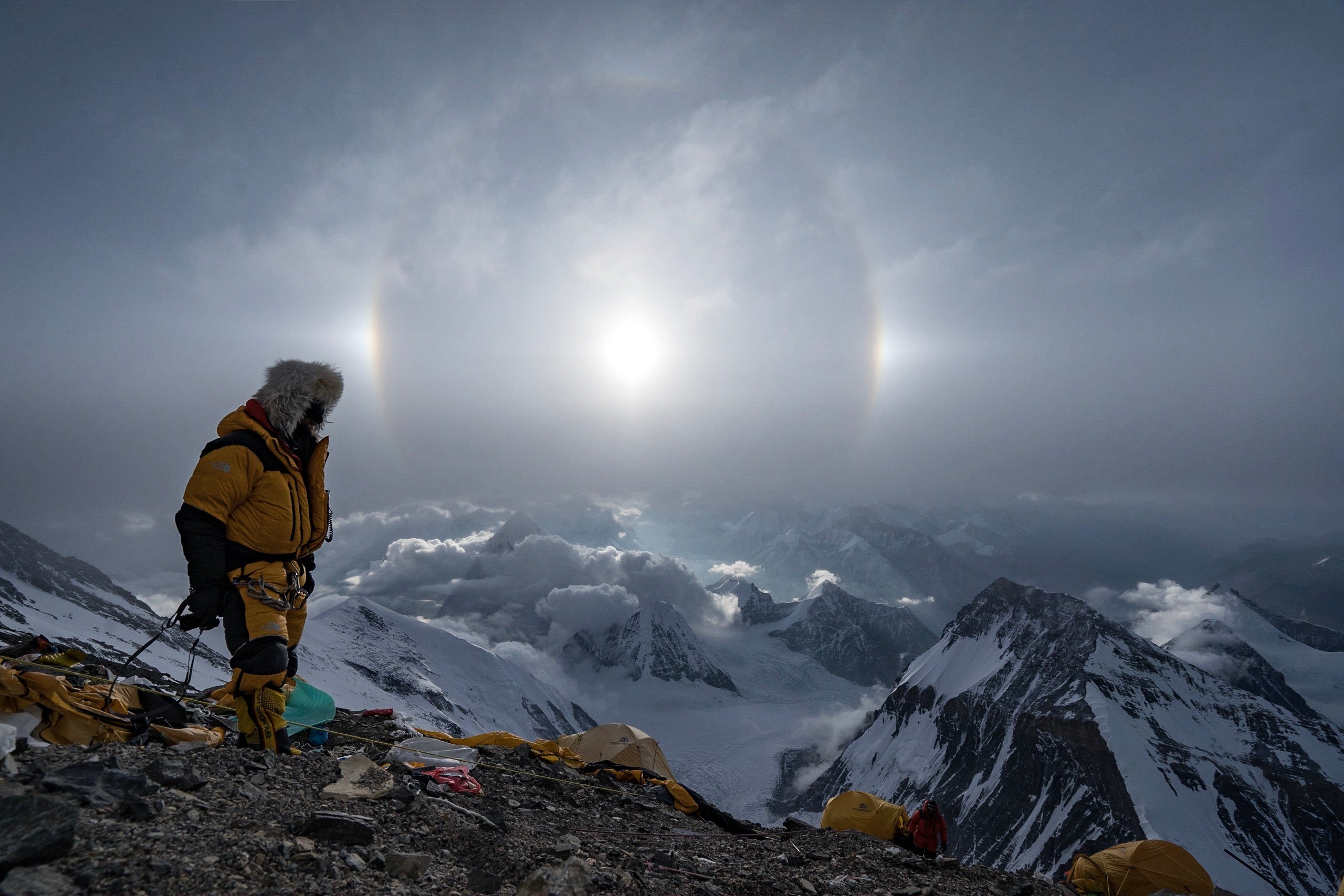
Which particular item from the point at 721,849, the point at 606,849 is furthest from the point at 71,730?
the point at 721,849

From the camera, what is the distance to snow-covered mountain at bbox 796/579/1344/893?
5212 inches

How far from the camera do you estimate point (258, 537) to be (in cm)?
645

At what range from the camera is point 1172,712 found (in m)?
160

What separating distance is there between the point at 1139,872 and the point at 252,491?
16.8 metres

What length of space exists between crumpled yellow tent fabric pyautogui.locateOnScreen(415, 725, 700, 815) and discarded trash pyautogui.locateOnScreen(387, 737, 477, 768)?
1.25 metres

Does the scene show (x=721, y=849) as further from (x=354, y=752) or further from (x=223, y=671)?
(x=223, y=671)

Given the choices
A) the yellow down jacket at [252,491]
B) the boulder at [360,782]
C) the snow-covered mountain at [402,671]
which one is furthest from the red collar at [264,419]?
the snow-covered mountain at [402,671]

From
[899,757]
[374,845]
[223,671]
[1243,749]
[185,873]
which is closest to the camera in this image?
[185,873]

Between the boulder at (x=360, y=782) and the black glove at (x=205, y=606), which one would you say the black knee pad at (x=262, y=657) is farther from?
the boulder at (x=360, y=782)

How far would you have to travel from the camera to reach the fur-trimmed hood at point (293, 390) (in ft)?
22.5

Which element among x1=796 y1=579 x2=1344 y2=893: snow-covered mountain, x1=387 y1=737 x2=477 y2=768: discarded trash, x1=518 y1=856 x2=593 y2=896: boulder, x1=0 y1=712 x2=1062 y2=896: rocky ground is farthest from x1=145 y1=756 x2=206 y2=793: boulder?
x1=796 y1=579 x2=1344 y2=893: snow-covered mountain

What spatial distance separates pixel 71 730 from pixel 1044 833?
189m

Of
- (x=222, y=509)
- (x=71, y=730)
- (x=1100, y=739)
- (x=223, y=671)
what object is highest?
(x=1100, y=739)

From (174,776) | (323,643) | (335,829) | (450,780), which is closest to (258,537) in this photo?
(174,776)
